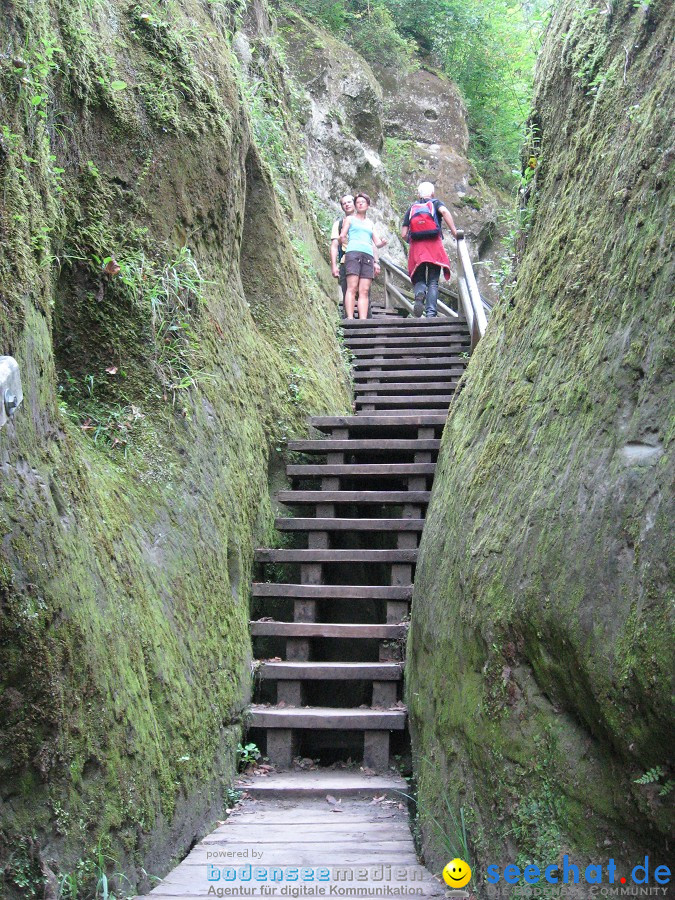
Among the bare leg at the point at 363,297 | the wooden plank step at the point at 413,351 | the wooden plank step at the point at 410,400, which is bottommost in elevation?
the wooden plank step at the point at 410,400

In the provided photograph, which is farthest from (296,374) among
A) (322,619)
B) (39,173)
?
(39,173)

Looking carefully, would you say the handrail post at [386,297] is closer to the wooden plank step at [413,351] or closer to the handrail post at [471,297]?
the wooden plank step at [413,351]

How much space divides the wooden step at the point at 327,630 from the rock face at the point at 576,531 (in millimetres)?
938

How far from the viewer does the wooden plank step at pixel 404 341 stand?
815 cm

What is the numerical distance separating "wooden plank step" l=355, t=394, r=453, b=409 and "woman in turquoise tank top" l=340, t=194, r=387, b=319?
7.85 ft

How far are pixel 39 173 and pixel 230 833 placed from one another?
105 inches

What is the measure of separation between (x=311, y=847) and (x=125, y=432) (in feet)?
6.37

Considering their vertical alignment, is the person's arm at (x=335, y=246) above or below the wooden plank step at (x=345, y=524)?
above

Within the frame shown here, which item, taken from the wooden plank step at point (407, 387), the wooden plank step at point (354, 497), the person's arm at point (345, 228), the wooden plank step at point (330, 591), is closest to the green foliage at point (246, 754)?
the wooden plank step at point (330, 591)

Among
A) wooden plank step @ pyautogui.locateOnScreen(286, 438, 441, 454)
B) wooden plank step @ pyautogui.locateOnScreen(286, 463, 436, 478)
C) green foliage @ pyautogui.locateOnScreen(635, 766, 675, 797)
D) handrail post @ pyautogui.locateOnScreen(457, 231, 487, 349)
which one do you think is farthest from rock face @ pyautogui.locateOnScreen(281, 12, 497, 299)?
green foliage @ pyautogui.locateOnScreen(635, 766, 675, 797)

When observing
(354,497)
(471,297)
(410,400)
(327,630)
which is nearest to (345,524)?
(354,497)

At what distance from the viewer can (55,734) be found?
2.24 metres

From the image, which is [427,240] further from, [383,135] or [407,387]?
[383,135]

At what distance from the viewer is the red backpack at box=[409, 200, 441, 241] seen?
29.3ft
